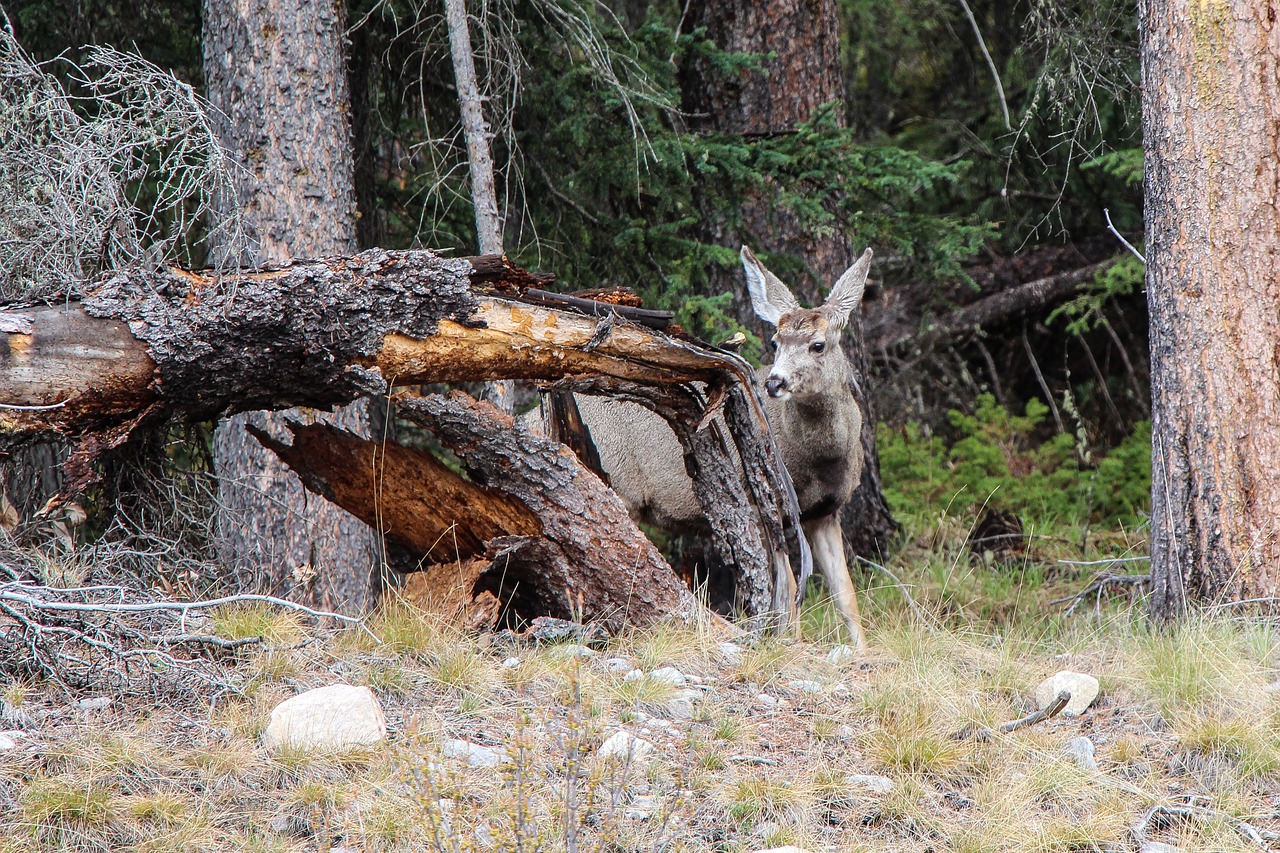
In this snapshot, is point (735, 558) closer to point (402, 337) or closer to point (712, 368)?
point (712, 368)

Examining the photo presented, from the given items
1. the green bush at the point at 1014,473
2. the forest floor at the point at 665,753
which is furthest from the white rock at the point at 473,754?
the green bush at the point at 1014,473

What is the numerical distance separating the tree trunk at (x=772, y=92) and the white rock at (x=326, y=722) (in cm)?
475

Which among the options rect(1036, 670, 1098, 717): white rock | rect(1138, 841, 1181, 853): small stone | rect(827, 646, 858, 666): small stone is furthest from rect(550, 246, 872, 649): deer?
rect(1138, 841, 1181, 853): small stone

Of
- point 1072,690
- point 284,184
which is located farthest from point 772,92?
point 1072,690

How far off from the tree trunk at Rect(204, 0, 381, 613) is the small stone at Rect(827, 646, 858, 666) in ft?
8.09

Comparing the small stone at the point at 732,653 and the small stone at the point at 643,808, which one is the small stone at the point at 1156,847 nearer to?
→ the small stone at the point at 643,808

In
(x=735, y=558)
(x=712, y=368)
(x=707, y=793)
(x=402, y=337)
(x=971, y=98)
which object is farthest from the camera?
(x=971, y=98)

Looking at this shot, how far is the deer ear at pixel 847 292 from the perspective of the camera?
23.2ft

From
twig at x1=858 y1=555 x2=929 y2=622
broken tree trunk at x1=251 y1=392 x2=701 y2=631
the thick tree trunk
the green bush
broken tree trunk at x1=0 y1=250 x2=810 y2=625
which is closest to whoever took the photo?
broken tree trunk at x1=0 y1=250 x2=810 y2=625

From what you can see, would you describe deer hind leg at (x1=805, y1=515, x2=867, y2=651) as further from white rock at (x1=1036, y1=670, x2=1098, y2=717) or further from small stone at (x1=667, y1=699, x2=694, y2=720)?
small stone at (x1=667, y1=699, x2=694, y2=720)

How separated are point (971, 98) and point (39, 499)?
10400 mm

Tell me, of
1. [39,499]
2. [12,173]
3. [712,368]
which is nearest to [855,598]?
[712,368]

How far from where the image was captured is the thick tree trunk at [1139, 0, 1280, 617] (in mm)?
5605

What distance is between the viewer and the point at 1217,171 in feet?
18.8
